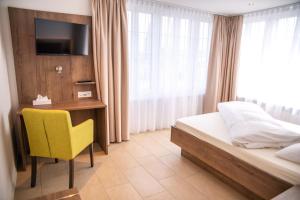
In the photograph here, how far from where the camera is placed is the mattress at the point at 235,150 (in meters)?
1.73

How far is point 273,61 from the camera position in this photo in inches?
140

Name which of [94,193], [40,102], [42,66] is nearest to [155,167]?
[94,193]

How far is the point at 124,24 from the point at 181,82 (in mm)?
1668

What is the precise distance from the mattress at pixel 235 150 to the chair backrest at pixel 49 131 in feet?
5.15

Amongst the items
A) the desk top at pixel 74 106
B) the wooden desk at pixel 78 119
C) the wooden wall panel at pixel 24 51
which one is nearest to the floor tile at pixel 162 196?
the wooden desk at pixel 78 119

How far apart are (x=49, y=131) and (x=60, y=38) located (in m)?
1.38

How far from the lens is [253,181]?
1915 millimetres

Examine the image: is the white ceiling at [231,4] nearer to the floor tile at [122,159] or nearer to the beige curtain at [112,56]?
the beige curtain at [112,56]

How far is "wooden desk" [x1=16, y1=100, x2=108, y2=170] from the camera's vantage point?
250 cm

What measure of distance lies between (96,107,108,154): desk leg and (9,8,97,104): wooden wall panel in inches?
13.9

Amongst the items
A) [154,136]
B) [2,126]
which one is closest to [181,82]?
[154,136]

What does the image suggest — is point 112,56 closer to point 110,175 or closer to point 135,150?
point 135,150

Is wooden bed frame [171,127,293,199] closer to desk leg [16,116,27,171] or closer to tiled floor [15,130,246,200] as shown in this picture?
tiled floor [15,130,246,200]

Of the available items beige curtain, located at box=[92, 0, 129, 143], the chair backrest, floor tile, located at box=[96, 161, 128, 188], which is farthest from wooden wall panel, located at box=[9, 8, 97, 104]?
floor tile, located at box=[96, 161, 128, 188]
